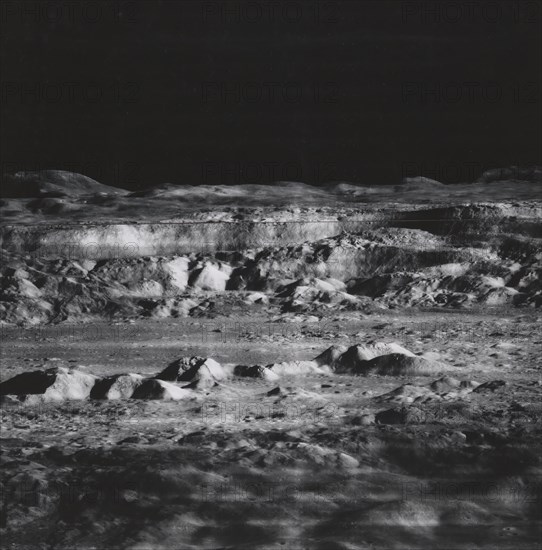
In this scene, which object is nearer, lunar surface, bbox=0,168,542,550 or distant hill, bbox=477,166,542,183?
lunar surface, bbox=0,168,542,550

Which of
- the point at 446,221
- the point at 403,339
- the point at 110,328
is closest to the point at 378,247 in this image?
the point at 446,221

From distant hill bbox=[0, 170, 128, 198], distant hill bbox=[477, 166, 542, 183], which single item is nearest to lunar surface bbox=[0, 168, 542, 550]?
distant hill bbox=[0, 170, 128, 198]

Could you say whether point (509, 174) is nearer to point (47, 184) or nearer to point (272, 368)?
point (47, 184)

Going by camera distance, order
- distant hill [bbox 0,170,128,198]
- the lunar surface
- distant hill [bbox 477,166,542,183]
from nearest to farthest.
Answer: the lunar surface
distant hill [bbox 0,170,128,198]
distant hill [bbox 477,166,542,183]

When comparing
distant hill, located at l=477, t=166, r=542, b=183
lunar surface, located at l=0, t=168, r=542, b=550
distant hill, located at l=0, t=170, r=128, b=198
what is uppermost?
distant hill, located at l=477, t=166, r=542, b=183

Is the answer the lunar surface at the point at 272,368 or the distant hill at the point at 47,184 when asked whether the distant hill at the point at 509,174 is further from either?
the distant hill at the point at 47,184

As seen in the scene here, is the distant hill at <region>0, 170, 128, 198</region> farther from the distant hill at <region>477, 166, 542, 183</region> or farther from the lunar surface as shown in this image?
the distant hill at <region>477, 166, 542, 183</region>
